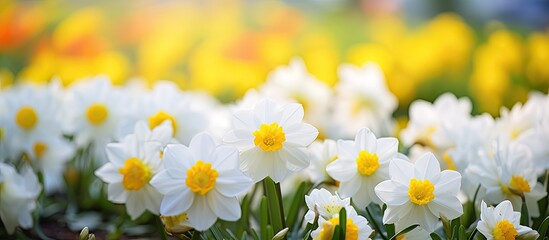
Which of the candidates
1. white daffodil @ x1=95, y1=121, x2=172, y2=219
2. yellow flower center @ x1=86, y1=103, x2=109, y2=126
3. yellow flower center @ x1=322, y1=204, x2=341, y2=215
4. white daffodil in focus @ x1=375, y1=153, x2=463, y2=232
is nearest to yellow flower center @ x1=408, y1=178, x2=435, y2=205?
white daffodil in focus @ x1=375, y1=153, x2=463, y2=232

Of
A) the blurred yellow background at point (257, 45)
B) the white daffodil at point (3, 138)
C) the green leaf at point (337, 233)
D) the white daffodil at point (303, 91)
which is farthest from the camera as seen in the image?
the blurred yellow background at point (257, 45)

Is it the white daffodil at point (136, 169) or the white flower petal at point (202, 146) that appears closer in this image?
the white flower petal at point (202, 146)

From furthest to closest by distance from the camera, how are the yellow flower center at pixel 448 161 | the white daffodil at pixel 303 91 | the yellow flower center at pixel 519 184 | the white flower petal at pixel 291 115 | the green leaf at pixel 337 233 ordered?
the white daffodil at pixel 303 91 < the yellow flower center at pixel 448 161 < the yellow flower center at pixel 519 184 < the white flower petal at pixel 291 115 < the green leaf at pixel 337 233

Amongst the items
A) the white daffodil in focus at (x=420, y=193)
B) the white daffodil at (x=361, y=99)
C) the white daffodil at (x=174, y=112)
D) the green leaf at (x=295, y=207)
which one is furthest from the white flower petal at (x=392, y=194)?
the white daffodil at (x=361, y=99)

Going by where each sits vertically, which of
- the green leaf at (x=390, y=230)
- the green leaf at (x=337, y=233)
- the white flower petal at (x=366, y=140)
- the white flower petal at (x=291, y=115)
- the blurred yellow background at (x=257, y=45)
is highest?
the white flower petal at (x=291, y=115)

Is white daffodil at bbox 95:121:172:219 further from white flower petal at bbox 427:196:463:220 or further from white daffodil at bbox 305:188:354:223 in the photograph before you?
white flower petal at bbox 427:196:463:220

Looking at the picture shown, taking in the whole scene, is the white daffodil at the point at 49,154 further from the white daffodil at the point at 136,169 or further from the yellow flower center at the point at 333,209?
the yellow flower center at the point at 333,209

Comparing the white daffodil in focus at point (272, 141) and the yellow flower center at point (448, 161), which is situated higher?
the white daffodil in focus at point (272, 141)
